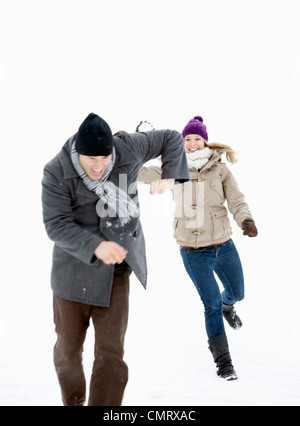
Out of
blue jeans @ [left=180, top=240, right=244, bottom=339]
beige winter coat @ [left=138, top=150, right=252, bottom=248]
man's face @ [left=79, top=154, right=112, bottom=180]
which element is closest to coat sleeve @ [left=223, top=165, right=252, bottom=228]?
beige winter coat @ [left=138, top=150, right=252, bottom=248]

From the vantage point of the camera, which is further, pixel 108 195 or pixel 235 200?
pixel 235 200

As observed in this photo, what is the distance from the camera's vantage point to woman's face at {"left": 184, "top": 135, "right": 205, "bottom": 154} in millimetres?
4484

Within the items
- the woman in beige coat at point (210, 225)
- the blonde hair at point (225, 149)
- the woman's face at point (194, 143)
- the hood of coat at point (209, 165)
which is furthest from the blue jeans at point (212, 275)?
the woman's face at point (194, 143)

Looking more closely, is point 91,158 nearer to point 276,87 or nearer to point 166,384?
point 166,384

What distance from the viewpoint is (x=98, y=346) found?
109 inches

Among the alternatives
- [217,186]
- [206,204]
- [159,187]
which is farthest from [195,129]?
[159,187]

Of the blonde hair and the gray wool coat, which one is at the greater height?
the blonde hair

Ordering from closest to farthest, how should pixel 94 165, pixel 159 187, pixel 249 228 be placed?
1. pixel 94 165
2. pixel 159 187
3. pixel 249 228

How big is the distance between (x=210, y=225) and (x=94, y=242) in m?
1.87

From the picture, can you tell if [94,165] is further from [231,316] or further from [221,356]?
[231,316]

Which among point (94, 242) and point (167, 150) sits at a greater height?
point (167, 150)

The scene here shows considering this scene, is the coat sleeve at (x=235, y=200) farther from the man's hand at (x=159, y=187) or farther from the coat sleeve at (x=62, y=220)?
the coat sleeve at (x=62, y=220)

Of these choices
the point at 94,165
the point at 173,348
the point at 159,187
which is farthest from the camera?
the point at 173,348

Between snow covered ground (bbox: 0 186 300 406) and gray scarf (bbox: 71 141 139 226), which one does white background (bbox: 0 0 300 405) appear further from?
gray scarf (bbox: 71 141 139 226)
